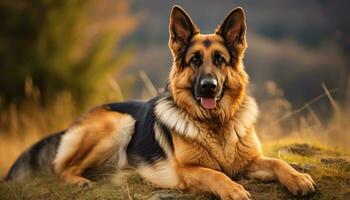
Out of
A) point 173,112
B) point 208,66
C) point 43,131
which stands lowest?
point 43,131

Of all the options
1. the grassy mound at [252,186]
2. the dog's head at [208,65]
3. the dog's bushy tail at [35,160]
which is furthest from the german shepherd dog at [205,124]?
the dog's bushy tail at [35,160]

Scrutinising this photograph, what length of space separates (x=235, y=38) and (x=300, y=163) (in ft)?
4.90

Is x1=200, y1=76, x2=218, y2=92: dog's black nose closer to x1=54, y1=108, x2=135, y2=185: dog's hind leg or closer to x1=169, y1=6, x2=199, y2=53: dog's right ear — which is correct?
x1=169, y1=6, x2=199, y2=53: dog's right ear

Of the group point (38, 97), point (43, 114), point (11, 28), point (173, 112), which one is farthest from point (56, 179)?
point (11, 28)

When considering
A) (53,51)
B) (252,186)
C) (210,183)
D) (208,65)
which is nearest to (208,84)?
(208,65)

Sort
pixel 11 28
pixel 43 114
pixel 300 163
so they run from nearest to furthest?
pixel 300 163, pixel 43 114, pixel 11 28

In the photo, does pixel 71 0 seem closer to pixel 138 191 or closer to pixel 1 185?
pixel 1 185

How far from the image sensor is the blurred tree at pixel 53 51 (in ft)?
41.9

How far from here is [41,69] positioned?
1277cm

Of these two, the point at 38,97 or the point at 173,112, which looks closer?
the point at 173,112

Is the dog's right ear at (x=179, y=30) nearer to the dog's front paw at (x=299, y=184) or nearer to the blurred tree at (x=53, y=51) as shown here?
the dog's front paw at (x=299, y=184)

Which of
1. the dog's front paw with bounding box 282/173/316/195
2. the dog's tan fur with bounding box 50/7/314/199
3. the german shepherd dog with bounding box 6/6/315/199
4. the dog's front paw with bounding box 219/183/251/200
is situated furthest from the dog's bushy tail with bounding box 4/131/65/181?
the dog's front paw with bounding box 282/173/316/195

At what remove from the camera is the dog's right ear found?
17.9 ft

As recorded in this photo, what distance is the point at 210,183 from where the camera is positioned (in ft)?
15.5
